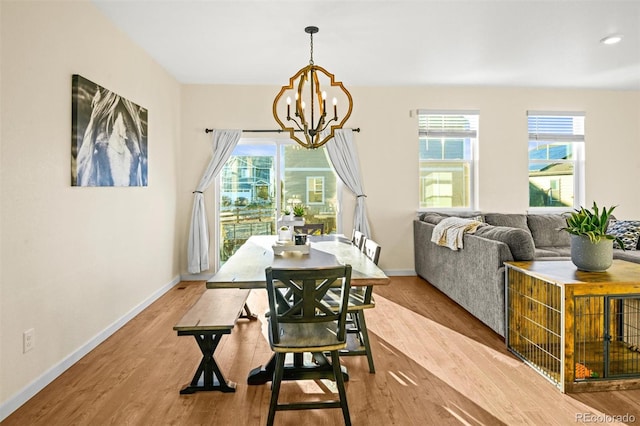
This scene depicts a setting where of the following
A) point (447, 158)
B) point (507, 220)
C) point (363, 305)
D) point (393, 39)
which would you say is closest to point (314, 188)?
point (447, 158)

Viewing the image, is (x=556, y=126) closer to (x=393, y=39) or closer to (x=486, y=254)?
(x=393, y=39)

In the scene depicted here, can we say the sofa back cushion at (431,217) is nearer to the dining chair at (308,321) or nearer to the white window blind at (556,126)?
the white window blind at (556,126)

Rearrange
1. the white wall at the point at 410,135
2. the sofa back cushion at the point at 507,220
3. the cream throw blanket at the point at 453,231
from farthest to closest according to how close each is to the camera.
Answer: the white wall at the point at 410,135, the sofa back cushion at the point at 507,220, the cream throw blanket at the point at 453,231

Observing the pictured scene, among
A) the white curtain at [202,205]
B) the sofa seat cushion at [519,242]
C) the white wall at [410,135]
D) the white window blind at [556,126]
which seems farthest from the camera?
the white window blind at [556,126]

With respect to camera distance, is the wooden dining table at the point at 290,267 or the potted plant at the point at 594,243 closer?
the wooden dining table at the point at 290,267

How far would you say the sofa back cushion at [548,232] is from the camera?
514cm

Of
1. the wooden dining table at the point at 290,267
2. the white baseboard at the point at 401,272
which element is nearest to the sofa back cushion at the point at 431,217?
the white baseboard at the point at 401,272

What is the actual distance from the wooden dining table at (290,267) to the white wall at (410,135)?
246 cm

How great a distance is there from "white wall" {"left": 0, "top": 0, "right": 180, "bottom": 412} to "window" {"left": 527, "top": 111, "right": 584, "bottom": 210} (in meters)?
5.23

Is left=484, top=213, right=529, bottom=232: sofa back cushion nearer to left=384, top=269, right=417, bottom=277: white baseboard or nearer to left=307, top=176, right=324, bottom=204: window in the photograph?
left=384, top=269, right=417, bottom=277: white baseboard

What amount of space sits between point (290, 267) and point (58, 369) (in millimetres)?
1691

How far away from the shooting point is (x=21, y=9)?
7.48 feet

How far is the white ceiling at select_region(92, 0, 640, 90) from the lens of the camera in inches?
130

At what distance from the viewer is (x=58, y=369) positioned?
2623 millimetres
